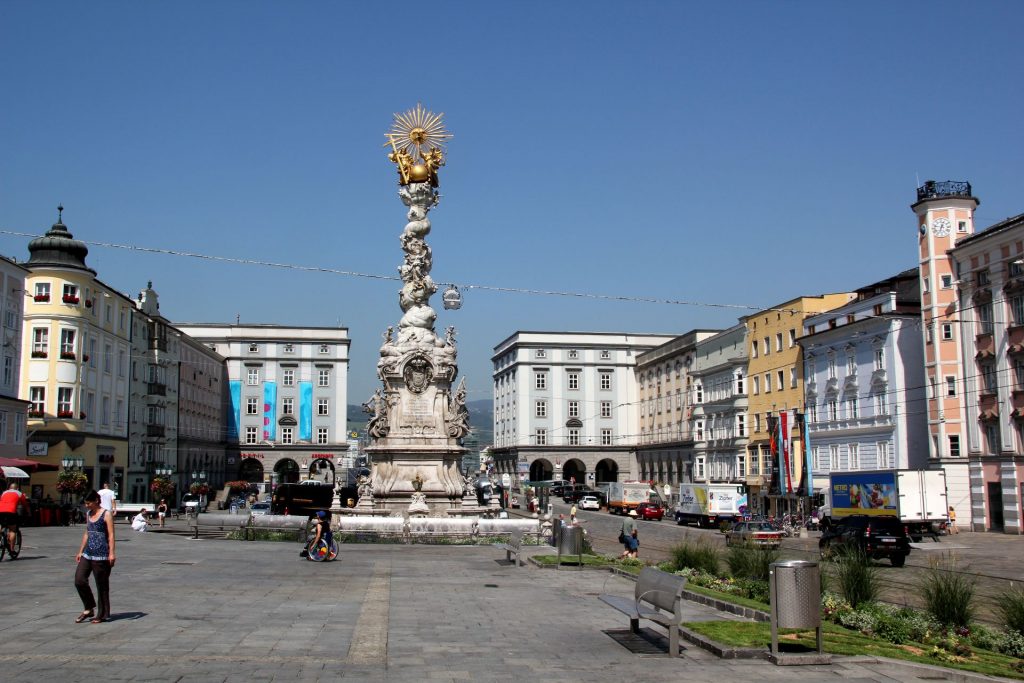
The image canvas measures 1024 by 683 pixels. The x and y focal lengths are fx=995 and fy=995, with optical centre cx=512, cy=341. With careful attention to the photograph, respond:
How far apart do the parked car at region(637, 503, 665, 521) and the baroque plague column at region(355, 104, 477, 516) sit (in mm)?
29960

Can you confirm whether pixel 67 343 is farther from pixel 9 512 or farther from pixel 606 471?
pixel 606 471

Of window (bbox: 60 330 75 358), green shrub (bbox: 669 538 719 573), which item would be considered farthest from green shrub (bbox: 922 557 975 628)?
window (bbox: 60 330 75 358)

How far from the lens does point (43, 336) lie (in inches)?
2322

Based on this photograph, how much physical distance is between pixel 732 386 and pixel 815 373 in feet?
45.9

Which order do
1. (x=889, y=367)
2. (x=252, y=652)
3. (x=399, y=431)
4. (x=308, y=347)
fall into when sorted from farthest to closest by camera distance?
(x=308, y=347) → (x=889, y=367) → (x=399, y=431) → (x=252, y=652)

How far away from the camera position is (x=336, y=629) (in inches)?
556

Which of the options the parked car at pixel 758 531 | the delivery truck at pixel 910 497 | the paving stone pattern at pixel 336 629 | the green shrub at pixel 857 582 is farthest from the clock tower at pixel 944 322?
the green shrub at pixel 857 582

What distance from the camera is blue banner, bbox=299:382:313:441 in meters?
110

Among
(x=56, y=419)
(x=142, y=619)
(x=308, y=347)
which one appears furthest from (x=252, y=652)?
(x=308, y=347)

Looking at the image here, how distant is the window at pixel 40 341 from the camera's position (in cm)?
5869

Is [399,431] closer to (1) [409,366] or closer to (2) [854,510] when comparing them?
(1) [409,366]

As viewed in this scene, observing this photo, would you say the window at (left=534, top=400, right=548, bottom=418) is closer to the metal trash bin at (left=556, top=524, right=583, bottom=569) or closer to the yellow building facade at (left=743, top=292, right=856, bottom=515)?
the yellow building facade at (left=743, top=292, right=856, bottom=515)

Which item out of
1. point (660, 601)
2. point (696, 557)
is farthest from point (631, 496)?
point (660, 601)

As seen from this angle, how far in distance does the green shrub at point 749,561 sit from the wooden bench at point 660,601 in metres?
4.78
